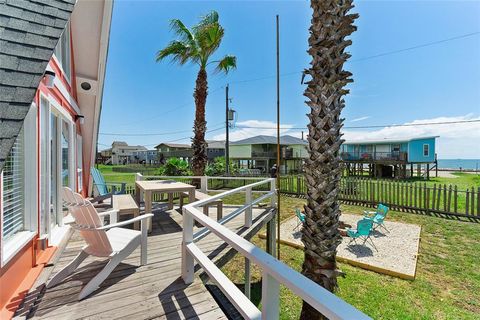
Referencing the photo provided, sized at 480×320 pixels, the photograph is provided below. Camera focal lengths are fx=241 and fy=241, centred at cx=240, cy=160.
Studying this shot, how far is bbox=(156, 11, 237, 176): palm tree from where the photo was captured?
31.8ft

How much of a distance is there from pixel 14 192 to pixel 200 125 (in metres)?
7.87

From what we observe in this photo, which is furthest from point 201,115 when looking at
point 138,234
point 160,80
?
point 160,80

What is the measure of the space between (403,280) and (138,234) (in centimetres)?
578

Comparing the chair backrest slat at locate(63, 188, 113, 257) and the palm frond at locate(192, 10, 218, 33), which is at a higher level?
the palm frond at locate(192, 10, 218, 33)

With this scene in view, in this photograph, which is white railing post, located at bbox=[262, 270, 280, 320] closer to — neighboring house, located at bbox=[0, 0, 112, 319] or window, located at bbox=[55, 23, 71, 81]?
neighboring house, located at bbox=[0, 0, 112, 319]

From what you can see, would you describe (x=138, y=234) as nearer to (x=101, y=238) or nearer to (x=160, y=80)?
(x=101, y=238)

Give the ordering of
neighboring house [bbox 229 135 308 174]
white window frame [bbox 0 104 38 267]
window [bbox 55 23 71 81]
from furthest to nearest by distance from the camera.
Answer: neighboring house [bbox 229 135 308 174] < window [bbox 55 23 71 81] < white window frame [bbox 0 104 38 267]

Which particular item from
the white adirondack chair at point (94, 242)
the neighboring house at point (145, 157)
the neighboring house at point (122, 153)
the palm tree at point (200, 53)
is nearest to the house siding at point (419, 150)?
the palm tree at point (200, 53)

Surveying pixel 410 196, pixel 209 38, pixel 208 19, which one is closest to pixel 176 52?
pixel 209 38

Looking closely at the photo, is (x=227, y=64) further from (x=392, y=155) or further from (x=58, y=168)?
(x=392, y=155)

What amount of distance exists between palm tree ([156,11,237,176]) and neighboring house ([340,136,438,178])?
2222cm

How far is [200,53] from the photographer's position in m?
10.0

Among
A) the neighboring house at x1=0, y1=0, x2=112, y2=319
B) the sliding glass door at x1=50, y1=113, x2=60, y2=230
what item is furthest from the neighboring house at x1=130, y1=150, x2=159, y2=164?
the sliding glass door at x1=50, y1=113, x2=60, y2=230

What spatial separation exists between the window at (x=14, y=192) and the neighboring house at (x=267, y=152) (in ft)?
102
